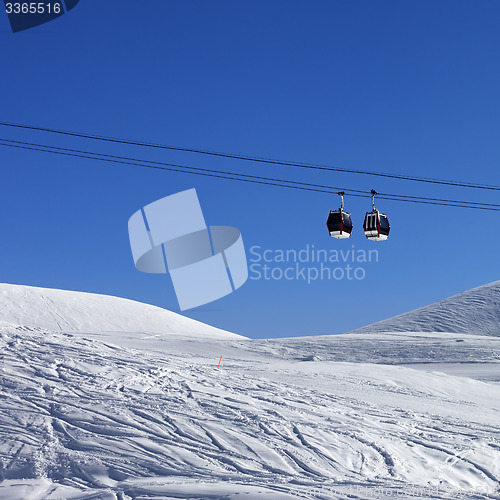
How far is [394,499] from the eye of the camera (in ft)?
27.9

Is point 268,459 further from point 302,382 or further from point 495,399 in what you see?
point 495,399

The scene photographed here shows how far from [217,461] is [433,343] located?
24.9 m

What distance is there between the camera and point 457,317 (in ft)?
194

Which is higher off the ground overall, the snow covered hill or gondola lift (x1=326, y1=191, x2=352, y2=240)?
the snow covered hill

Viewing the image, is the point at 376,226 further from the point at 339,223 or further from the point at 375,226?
the point at 339,223

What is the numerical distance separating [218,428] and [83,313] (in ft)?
128

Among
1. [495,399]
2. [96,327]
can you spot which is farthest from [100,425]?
[96,327]

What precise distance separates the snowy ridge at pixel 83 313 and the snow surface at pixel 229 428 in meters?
24.6

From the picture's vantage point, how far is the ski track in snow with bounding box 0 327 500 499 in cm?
972

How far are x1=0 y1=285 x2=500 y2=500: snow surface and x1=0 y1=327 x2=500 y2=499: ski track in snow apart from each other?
36mm

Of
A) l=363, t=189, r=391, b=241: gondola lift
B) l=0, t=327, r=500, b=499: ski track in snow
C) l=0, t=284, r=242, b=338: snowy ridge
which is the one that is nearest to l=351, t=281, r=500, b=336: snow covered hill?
l=0, t=284, r=242, b=338: snowy ridge

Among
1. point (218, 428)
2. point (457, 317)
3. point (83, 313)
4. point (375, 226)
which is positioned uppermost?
point (457, 317)

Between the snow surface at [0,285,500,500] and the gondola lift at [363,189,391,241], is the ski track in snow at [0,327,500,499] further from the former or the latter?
the gondola lift at [363,189,391,241]

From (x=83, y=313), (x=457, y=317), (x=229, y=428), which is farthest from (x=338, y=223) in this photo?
(x=457, y=317)
